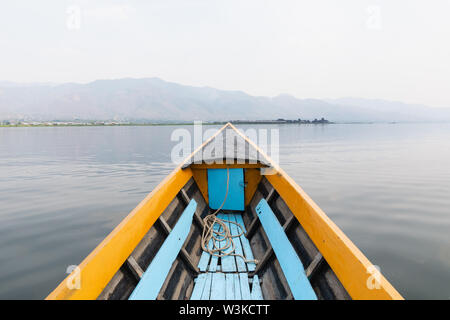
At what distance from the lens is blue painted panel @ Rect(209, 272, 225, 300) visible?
261 cm

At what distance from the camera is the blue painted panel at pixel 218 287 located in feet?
8.55

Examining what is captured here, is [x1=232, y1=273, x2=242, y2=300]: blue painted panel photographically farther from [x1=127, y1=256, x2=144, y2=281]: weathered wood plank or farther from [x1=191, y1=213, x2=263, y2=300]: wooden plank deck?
[x1=127, y1=256, x2=144, y2=281]: weathered wood plank

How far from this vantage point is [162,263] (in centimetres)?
245

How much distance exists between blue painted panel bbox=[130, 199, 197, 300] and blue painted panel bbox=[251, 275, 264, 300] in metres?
0.99

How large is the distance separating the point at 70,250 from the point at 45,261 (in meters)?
0.48

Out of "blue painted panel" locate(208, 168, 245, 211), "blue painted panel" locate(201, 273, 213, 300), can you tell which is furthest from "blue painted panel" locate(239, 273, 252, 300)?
"blue painted panel" locate(208, 168, 245, 211)

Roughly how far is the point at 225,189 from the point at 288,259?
2325 millimetres

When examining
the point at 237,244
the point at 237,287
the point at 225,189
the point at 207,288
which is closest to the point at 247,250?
the point at 237,244

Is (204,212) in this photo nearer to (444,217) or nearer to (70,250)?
(70,250)

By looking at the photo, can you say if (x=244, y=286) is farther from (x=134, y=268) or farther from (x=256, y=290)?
(x=134, y=268)

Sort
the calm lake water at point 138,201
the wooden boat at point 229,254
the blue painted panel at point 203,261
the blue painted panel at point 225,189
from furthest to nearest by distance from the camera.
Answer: the blue painted panel at point 225,189
the calm lake water at point 138,201
the blue painted panel at point 203,261
the wooden boat at point 229,254

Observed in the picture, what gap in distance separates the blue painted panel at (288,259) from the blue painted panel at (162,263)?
3.85ft

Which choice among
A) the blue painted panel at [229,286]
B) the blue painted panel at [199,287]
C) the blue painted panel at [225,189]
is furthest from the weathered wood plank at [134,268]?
the blue painted panel at [225,189]

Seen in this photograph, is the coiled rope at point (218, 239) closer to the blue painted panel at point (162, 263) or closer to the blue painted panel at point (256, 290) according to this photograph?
the blue painted panel at point (256, 290)
